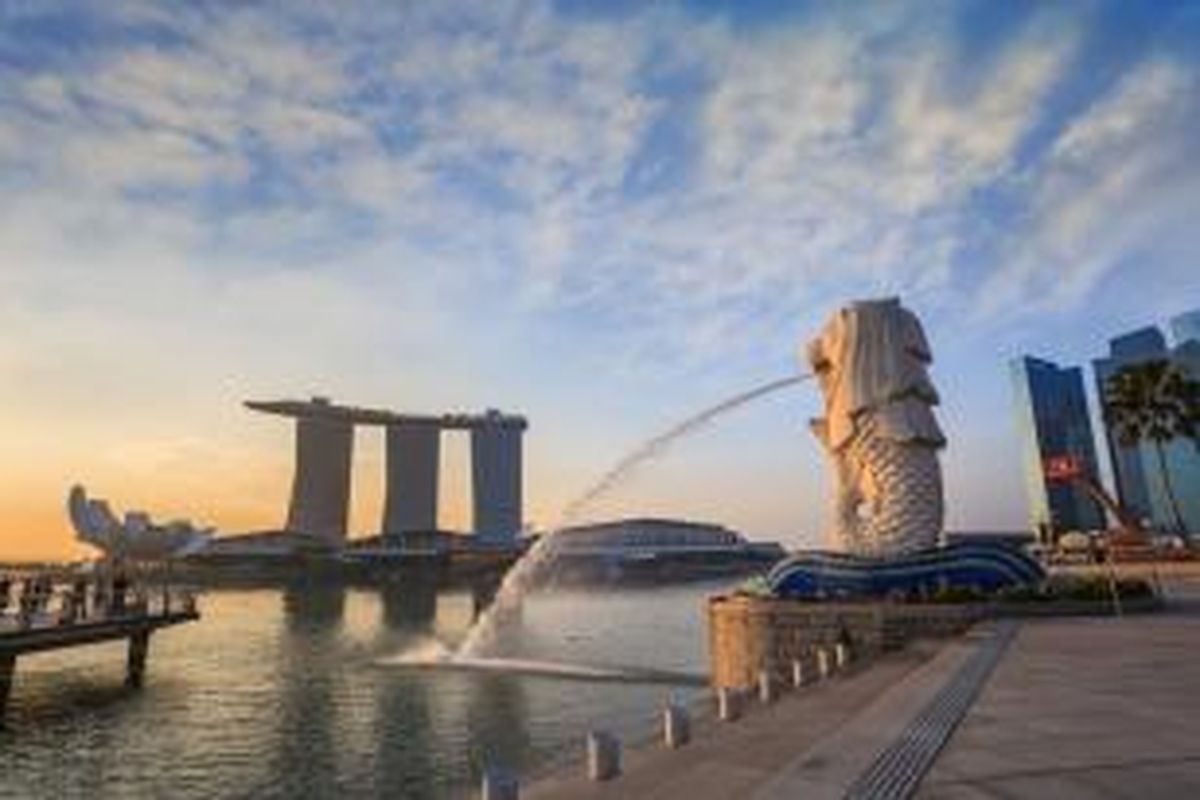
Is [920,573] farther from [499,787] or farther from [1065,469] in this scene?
[1065,469]

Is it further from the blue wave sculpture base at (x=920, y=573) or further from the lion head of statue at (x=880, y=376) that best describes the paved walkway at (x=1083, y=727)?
the lion head of statue at (x=880, y=376)

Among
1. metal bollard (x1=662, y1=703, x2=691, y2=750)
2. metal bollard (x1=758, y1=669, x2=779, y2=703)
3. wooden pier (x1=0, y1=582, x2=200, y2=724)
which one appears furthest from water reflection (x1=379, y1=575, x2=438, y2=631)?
metal bollard (x1=662, y1=703, x2=691, y2=750)

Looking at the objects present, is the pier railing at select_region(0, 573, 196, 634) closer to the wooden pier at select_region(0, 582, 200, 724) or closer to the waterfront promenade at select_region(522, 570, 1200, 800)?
the wooden pier at select_region(0, 582, 200, 724)

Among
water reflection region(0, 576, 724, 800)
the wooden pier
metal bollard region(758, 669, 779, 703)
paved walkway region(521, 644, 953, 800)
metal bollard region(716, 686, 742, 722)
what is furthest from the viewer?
the wooden pier

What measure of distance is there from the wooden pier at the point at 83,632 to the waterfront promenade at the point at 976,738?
29085mm

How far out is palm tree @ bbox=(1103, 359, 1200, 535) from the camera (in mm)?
73875

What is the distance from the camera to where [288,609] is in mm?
118000

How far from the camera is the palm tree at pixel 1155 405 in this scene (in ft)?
242

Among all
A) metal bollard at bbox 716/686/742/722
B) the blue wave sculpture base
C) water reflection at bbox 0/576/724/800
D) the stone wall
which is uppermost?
the blue wave sculpture base

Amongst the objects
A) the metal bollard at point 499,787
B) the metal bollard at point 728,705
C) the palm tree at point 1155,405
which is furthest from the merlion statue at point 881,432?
the palm tree at point 1155,405

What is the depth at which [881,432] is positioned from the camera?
40.2 metres

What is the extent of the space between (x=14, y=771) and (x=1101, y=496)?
71.5 meters

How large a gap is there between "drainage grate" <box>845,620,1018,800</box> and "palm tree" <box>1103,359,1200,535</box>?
58.6 meters

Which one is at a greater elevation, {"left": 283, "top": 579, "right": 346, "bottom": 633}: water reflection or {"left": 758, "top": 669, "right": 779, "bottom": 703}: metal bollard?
{"left": 283, "top": 579, "right": 346, "bottom": 633}: water reflection
